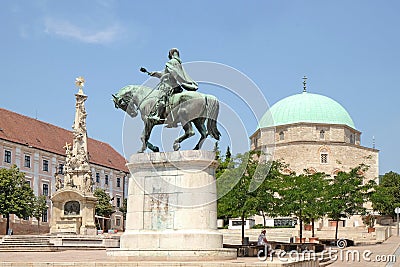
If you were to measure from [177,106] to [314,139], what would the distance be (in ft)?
232

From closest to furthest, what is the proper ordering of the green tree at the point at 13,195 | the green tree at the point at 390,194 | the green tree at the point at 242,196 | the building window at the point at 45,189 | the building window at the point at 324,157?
the green tree at the point at 242,196 < the green tree at the point at 13,195 < the building window at the point at 45,189 < the green tree at the point at 390,194 < the building window at the point at 324,157

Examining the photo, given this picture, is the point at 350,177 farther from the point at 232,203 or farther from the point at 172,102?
the point at 172,102

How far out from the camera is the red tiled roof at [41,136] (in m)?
71.4

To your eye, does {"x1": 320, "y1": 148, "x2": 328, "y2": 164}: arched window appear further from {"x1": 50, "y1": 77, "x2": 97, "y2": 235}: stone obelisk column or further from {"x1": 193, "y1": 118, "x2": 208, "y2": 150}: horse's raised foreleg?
{"x1": 193, "y1": 118, "x2": 208, "y2": 150}: horse's raised foreleg

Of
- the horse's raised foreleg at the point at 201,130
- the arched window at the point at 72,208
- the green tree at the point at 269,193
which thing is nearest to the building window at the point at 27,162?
the arched window at the point at 72,208

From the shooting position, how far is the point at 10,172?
188ft

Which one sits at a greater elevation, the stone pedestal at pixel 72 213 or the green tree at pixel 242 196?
the green tree at pixel 242 196

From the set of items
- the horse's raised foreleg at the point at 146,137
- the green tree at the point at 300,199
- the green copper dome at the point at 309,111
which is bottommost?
the green tree at the point at 300,199

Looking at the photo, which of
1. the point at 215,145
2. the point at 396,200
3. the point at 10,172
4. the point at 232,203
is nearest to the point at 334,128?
the point at 396,200

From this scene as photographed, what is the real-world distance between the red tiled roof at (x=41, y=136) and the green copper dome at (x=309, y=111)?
2629cm

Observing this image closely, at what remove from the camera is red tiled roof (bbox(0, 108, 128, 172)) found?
2810 inches

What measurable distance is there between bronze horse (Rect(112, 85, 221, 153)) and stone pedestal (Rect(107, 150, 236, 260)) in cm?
102

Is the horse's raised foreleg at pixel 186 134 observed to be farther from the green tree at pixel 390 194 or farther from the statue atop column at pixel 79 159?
the green tree at pixel 390 194

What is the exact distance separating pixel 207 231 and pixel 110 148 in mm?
80625
